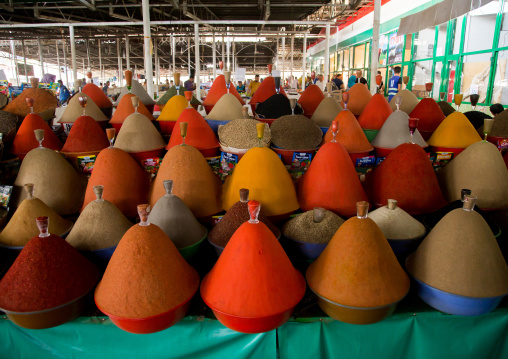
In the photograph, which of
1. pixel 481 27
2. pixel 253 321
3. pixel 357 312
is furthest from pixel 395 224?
pixel 481 27

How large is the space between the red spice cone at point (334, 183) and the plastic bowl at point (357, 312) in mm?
437

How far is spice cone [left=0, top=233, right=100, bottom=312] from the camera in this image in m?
0.87

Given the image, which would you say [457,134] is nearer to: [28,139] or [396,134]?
[396,134]

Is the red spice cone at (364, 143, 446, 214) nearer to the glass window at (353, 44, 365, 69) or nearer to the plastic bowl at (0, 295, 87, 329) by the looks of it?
the plastic bowl at (0, 295, 87, 329)

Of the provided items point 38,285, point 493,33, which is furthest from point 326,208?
point 493,33

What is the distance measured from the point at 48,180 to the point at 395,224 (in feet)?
4.33

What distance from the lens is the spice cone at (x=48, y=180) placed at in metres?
1.33

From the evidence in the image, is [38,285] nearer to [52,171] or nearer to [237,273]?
[237,273]

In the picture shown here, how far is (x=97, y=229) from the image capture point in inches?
42.3

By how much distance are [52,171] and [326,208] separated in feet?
3.62

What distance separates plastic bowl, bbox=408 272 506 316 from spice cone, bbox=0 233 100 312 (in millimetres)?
972

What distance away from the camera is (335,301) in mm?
890

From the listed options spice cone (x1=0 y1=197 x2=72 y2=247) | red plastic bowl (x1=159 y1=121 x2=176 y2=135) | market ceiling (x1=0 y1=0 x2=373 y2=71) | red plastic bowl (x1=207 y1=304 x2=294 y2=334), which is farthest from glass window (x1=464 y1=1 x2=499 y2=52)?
spice cone (x1=0 y1=197 x2=72 y2=247)

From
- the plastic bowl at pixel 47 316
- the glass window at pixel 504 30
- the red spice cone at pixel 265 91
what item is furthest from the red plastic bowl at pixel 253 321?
the glass window at pixel 504 30
